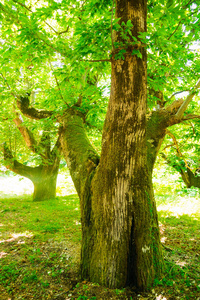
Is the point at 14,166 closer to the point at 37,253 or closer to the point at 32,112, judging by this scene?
the point at 32,112

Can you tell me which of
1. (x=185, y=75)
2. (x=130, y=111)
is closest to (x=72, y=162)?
(x=130, y=111)

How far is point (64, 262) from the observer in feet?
9.65

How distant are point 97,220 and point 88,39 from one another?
2.29 m

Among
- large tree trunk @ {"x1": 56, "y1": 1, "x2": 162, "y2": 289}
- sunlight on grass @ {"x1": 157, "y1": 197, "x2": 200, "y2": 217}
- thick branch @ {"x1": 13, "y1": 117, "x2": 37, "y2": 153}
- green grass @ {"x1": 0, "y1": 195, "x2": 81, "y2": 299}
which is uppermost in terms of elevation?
thick branch @ {"x1": 13, "y1": 117, "x2": 37, "y2": 153}

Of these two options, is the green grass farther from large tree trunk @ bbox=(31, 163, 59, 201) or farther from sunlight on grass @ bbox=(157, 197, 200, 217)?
sunlight on grass @ bbox=(157, 197, 200, 217)

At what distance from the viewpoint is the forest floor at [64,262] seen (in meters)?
2.20

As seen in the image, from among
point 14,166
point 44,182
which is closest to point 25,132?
point 14,166

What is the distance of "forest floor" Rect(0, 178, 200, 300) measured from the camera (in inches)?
86.5

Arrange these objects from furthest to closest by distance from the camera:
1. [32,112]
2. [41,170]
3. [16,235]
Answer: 1. [41,170]
2. [32,112]
3. [16,235]

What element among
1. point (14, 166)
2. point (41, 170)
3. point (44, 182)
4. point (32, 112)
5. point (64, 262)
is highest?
point (32, 112)

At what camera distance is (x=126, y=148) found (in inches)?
90.8

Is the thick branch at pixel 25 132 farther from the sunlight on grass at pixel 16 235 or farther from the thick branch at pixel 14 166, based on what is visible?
the sunlight on grass at pixel 16 235

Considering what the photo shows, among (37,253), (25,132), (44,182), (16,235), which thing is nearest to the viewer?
(37,253)

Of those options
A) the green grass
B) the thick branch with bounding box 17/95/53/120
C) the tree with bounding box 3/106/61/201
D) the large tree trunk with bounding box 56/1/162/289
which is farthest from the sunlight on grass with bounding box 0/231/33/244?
the tree with bounding box 3/106/61/201
